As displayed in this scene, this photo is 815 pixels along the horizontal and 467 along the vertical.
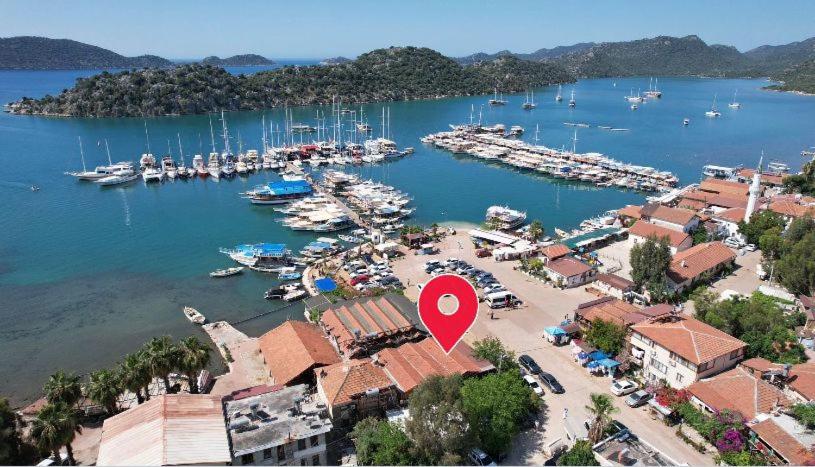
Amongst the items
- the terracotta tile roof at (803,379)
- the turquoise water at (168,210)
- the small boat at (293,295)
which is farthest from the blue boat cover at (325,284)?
the terracotta tile roof at (803,379)

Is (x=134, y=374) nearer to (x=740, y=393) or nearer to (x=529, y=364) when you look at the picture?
(x=529, y=364)

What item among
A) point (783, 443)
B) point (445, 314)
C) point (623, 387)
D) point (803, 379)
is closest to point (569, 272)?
point (623, 387)

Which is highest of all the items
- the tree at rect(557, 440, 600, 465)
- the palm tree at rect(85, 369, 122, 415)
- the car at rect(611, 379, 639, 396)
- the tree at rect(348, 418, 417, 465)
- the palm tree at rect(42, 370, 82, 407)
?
the palm tree at rect(42, 370, 82, 407)

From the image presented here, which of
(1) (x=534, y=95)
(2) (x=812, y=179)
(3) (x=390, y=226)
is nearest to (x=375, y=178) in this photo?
(3) (x=390, y=226)

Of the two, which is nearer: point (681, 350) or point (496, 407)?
point (496, 407)

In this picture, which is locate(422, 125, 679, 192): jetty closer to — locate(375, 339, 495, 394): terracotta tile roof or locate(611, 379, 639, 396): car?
locate(611, 379, 639, 396): car

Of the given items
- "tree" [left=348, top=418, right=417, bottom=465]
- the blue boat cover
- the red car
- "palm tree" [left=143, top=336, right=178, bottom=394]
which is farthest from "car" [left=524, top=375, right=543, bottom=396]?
the blue boat cover
